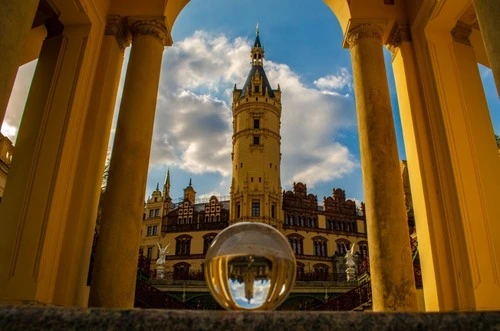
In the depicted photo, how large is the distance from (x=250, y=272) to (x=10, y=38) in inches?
127

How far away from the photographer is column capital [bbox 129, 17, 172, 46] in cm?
849

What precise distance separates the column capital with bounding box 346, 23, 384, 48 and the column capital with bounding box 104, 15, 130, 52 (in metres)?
4.78

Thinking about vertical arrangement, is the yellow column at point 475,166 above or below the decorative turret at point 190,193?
below

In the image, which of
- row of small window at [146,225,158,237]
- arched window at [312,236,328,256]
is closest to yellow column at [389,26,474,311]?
arched window at [312,236,328,256]

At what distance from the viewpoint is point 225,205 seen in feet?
225

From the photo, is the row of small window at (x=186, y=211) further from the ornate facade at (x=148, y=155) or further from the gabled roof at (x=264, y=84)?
the ornate facade at (x=148, y=155)

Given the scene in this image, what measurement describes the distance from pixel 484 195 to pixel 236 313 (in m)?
6.91

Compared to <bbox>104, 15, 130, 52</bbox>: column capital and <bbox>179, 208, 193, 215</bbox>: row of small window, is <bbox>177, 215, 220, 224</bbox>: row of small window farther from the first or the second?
<bbox>104, 15, 130, 52</bbox>: column capital

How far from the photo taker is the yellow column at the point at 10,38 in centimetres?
360

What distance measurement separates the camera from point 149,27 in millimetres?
8500

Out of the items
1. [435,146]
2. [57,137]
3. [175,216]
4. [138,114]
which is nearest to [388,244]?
[435,146]

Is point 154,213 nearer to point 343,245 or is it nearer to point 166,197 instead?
point 166,197

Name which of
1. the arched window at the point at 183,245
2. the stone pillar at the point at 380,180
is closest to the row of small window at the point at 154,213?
the arched window at the point at 183,245

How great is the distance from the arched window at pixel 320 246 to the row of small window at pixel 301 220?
2.31 meters
